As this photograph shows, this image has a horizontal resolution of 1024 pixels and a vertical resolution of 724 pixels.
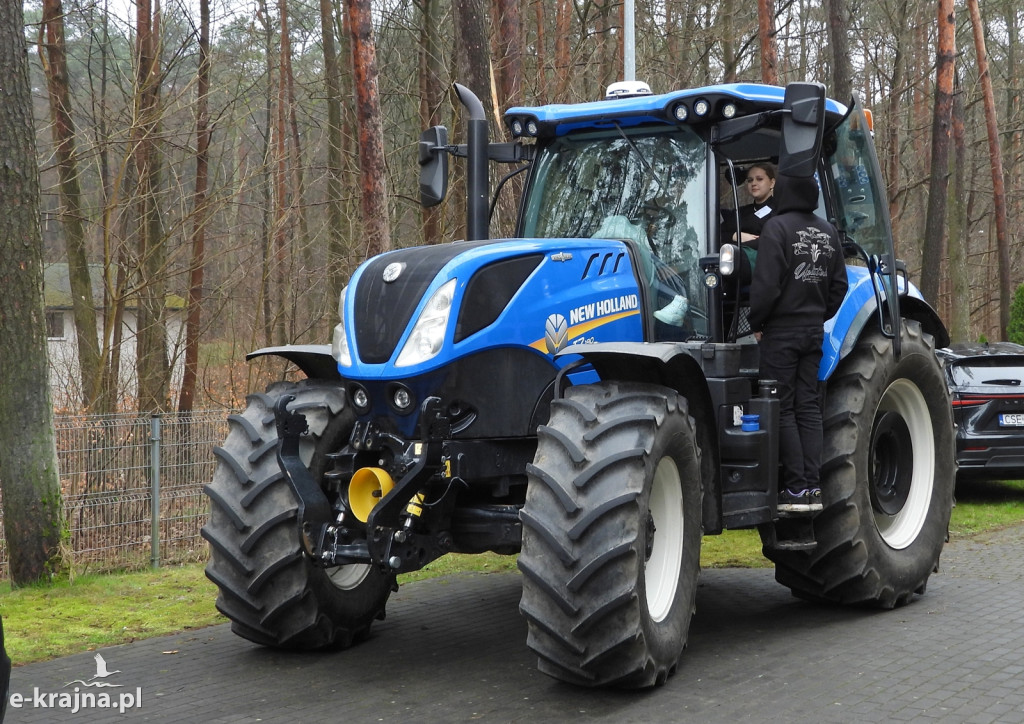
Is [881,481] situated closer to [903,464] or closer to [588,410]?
[903,464]

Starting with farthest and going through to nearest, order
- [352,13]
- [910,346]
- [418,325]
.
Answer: [352,13] → [910,346] → [418,325]

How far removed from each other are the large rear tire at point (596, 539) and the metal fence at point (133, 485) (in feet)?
17.0

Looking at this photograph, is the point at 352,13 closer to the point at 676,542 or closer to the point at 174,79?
the point at 174,79

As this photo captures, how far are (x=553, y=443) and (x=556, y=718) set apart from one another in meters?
1.25

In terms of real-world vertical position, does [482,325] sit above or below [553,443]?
above

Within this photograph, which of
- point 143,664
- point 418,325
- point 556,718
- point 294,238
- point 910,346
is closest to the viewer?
point 556,718

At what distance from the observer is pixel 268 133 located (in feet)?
70.5

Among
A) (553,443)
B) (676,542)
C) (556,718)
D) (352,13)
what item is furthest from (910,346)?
(352,13)

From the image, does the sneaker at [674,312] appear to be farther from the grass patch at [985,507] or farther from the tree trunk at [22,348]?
the grass patch at [985,507]

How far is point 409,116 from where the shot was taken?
2286 cm

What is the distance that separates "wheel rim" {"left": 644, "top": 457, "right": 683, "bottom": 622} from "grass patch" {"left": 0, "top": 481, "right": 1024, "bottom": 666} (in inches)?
108

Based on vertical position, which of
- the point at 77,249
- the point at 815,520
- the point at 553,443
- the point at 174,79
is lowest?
the point at 815,520

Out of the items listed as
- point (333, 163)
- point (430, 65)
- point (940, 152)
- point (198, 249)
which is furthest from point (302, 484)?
point (333, 163)

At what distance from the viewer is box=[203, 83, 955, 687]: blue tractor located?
5461 mm
